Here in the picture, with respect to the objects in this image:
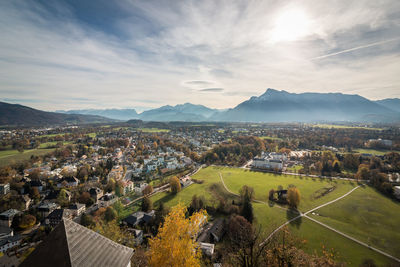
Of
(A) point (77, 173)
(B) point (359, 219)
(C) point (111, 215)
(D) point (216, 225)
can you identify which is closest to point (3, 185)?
(A) point (77, 173)

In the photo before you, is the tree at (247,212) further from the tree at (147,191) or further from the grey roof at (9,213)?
the grey roof at (9,213)

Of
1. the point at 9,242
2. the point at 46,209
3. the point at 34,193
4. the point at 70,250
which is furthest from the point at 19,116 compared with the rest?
the point at 70,250

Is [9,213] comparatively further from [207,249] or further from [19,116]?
[19,116]

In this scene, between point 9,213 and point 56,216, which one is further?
point 9,213

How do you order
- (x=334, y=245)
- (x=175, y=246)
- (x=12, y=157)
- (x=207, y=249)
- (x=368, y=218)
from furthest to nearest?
(x=12, y=157)
(x=368, y=218)
(x=334, y=245)
(x=207, y=249)
(x=175, y=246)

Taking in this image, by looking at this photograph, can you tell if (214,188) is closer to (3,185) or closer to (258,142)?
(3,185)

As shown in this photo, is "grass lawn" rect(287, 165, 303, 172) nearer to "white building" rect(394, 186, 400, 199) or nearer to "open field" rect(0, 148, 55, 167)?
"white building" rect(394, 186, 400, 199)

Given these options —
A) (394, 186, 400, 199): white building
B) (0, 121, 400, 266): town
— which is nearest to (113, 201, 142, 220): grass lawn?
(0, 121, 400, 266): town
